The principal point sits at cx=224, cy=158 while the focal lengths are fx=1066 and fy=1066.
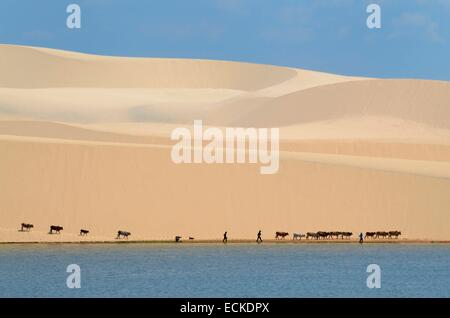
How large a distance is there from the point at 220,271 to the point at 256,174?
33.8 m

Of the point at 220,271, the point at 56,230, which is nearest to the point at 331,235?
the point at 56,230

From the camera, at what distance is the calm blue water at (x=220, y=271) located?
1439 inches

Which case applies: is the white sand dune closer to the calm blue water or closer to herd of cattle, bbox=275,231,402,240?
herd of cattle, bbox=275,231,402,240

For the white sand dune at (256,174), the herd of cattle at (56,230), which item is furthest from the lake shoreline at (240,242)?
the white sand dune at (256,174)

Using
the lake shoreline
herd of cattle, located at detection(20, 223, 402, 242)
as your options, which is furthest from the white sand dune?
the lake shoreline

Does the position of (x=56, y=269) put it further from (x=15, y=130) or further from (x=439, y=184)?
(x=15, y=130)

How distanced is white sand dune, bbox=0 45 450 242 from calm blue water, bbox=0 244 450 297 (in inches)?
410

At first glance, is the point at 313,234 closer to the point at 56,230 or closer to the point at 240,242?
the point at 240,242

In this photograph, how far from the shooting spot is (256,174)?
2995 inches

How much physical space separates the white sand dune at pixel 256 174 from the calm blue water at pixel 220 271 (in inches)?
410

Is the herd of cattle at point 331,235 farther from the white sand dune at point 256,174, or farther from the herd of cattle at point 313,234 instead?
the white sand dune at point 256,174

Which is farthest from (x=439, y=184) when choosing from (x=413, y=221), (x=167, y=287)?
(x=167, y=287)

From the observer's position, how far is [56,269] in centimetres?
4238
